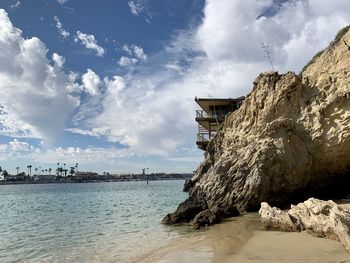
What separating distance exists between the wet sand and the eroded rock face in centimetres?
28

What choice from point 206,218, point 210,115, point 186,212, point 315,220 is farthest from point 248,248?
point 210,115

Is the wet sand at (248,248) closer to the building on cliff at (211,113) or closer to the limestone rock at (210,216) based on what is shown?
the limestone rock at (210,216)

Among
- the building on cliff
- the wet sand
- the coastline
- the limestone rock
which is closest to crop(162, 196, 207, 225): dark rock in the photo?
the limestone rock

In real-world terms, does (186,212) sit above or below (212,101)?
below

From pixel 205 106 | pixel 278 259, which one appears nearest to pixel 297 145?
pixel 278 259

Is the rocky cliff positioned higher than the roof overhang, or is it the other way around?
the roof overhang

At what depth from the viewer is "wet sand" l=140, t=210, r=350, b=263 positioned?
9.88 meters

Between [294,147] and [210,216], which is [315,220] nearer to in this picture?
[210,216]

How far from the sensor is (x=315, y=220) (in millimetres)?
12211

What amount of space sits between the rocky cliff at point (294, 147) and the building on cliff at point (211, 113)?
19106 millimetres

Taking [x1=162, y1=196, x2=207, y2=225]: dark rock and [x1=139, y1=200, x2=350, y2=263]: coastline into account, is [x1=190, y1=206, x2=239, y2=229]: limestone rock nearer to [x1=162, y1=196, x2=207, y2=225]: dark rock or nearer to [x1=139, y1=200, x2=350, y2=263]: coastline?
[x1=162, y1=196, x2=207, y2=225]: dark rock

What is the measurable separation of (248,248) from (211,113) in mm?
33694

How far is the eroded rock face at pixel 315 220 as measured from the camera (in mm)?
10398

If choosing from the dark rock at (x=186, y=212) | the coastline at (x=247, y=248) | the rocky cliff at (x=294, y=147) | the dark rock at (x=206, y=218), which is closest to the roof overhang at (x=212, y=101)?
the rocky cliff at (x=294, y=147)
